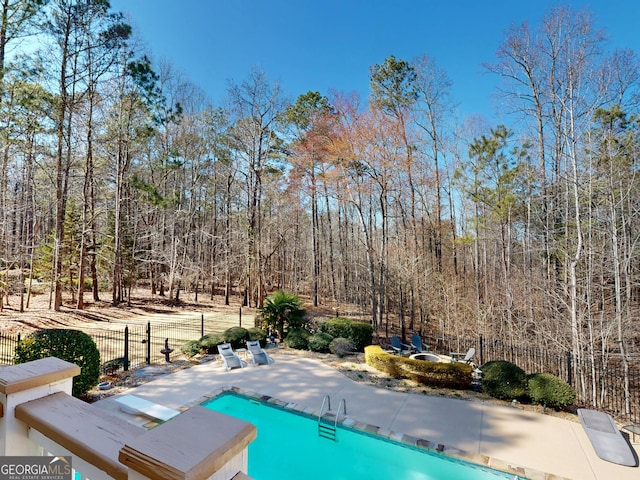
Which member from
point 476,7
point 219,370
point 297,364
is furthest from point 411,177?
point 219,370

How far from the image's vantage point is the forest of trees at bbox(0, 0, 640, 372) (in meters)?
9.75

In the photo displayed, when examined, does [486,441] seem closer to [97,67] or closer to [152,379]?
[152,379]

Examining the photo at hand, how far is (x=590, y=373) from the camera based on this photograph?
8.43 meters

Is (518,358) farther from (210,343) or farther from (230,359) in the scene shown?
(210,343)

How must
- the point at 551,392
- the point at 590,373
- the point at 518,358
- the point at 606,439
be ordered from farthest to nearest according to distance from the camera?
1. the point at 518,358
2. the point at 590,373
3. the point at 551,392
4. the point at 606,439

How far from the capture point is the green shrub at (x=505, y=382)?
7.33 m

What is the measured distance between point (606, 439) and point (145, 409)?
8039mm

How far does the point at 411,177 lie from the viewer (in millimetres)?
16828

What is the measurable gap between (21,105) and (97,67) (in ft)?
13.8

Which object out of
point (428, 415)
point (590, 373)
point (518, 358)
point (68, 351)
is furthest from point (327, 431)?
point (518, 358)

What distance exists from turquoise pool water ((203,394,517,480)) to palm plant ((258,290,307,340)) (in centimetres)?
549

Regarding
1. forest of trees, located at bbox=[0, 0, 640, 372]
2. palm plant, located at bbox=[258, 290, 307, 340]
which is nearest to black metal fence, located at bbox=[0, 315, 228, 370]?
palm plant, located at bbox=[258, 290, 307, 340]

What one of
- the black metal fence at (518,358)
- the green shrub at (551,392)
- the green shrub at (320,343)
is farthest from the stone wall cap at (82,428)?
the green shrub at (320,343)

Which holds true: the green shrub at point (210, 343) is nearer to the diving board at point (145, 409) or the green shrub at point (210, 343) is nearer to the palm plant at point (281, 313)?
the palm plant at point (281, 313)
